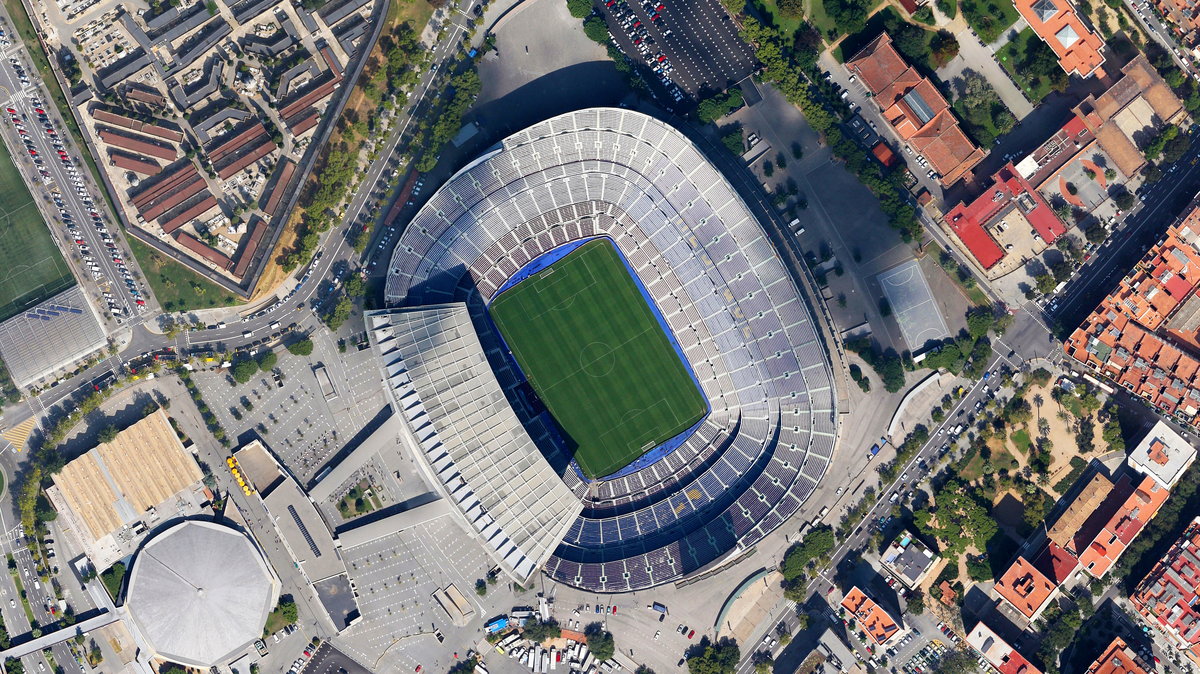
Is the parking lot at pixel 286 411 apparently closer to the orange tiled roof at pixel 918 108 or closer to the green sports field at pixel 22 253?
the green sports field at pixel 22 253

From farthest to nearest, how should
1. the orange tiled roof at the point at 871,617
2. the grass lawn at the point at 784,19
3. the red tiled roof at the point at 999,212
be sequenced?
the grass lawn at the point at 784,19 → the red tiled roof at the point at 999,212 → the orange tiled roof at the point at 871,617

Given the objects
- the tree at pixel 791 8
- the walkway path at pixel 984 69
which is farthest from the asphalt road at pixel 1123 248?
the tree at pixel 791 8

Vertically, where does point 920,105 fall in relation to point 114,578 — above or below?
below

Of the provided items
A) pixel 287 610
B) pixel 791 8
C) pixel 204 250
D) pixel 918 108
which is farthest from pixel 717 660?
pixel 204 250

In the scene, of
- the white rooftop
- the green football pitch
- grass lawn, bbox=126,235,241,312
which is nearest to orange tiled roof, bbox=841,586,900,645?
the green football pitch

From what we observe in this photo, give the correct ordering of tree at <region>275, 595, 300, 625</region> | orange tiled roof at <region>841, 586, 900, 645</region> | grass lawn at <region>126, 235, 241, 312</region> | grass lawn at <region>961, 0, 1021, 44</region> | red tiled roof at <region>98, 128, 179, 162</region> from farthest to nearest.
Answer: grass lawn at <region>126, 235, 241, 312</region> → tree at <region>275, 595, 300, 625</region> → red tiled roof at <region>98, 128, 179, 162</region> → grass lawn at <region>961, 0, 1021, 44</region> → orange tiled roof at <region>841, 586, 900, 645</region>

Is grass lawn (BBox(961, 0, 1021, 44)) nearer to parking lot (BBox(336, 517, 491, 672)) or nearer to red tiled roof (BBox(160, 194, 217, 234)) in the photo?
parking lot (BBox(336, 517, 491, 672))

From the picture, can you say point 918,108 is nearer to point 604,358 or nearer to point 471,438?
point 604,358
